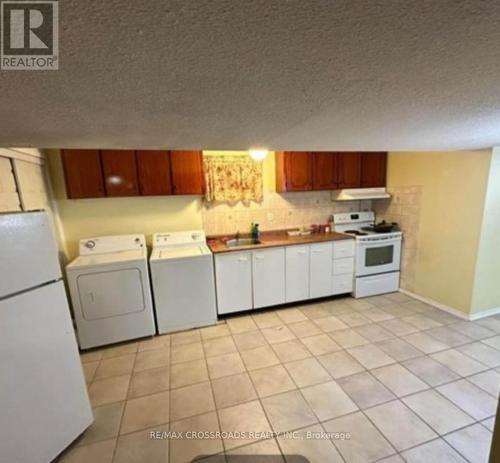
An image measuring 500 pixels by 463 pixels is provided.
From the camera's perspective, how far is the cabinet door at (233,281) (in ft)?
10.2

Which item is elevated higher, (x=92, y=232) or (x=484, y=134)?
(x=484, y=134)

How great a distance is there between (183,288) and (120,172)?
1.46 metres

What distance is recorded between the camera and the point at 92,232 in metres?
3.13

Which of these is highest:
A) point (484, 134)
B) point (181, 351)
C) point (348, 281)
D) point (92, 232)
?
point (484, 134)

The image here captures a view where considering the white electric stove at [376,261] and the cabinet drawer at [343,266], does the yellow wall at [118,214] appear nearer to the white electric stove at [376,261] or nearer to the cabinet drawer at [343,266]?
the cabinet drawer at [343,266]

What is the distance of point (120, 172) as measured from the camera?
2895mm

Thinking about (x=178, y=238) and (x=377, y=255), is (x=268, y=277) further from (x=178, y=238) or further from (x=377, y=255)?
(x=377, y=255)

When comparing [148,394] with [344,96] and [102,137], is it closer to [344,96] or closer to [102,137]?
[102,137]

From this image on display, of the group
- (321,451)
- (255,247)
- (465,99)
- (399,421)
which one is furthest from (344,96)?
(255,247)

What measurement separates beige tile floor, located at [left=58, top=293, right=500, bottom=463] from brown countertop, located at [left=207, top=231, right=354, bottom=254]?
914mm

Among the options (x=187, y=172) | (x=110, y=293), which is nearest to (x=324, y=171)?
(x=187, y=172)

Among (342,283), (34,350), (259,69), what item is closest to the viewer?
(259,69)

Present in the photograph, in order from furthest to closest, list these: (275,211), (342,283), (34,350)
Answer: (275,211) < (342,283) < (34,350)

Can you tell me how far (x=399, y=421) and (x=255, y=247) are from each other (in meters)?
2.01
